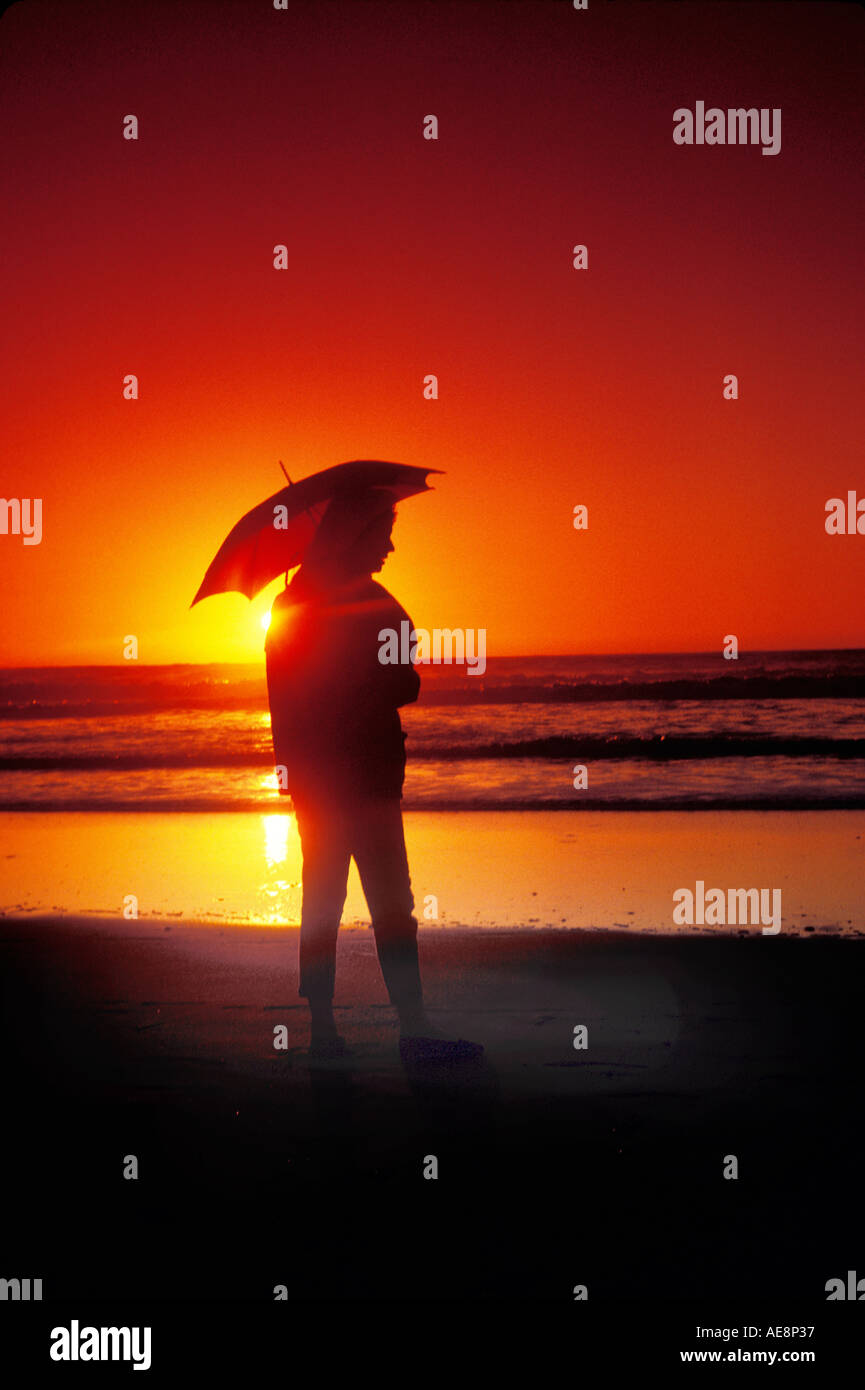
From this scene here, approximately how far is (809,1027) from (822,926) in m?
2.20

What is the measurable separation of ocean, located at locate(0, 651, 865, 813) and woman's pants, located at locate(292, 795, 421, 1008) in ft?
29.3

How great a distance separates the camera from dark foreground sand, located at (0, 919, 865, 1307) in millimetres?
3037

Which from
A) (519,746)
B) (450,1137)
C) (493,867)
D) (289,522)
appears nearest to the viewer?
(450,1137)

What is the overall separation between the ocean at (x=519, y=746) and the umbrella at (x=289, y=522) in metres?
8.72

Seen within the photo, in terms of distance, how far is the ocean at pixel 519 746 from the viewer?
14.9m

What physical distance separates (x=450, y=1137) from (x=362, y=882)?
116cm

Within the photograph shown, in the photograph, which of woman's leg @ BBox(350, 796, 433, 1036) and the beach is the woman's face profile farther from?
the beach

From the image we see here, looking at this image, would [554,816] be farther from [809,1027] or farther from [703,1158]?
[703,1158]

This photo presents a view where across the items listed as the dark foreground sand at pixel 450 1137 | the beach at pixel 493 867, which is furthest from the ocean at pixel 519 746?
the dark foreground sand at pixel 450 1137

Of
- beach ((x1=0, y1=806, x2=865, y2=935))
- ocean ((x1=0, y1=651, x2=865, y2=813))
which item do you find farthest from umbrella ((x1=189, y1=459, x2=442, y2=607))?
ocean ((x1=0, y1=651, x2=865, y2=813))

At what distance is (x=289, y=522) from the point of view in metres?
5.18

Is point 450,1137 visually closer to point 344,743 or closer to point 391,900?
point 391,900

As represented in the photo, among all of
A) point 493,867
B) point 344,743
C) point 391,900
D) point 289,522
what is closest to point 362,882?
point 391,900
